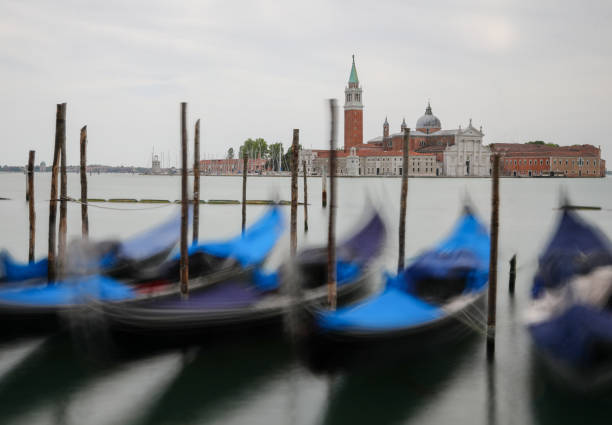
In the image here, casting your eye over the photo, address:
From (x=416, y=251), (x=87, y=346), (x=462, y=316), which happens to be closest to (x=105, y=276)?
(x=87, y=346)

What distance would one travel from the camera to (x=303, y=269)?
24.4 ft

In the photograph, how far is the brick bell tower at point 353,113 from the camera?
86.9 m

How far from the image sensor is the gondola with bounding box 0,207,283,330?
6051mm

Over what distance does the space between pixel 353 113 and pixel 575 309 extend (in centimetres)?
8318

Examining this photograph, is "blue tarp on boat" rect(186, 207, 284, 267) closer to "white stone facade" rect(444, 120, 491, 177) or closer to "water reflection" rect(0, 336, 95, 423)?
"water reflection" rect(0, 336, 95, 423)

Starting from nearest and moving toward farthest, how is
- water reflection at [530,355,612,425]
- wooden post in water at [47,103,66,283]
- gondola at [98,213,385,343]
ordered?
water reflection at [530,355,612,425]
gondola at [98,213,385,343]
wooden post in water at [47,103,66,283]

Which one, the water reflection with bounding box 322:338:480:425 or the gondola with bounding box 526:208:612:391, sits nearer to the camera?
the gondola with bounding box 526:208:612:391

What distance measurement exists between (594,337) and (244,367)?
10.1 feet

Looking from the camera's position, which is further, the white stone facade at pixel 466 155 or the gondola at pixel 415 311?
the white stone facade at pixel 466 155

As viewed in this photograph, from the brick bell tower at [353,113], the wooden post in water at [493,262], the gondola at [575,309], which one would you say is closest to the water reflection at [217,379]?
the wooden post in water at [493,262]

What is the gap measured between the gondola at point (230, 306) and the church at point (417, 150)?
247 feet

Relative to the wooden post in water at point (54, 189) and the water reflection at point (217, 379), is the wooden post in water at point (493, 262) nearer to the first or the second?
the water reflection at point (217, 379)

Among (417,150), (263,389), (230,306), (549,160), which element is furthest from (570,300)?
(549,160)

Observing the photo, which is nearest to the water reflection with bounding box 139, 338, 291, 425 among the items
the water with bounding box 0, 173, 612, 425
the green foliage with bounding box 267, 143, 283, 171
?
the water with bounding box 0, 173, 612, 425
